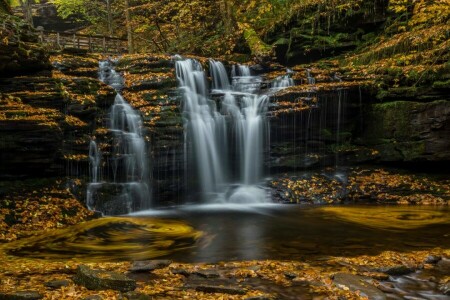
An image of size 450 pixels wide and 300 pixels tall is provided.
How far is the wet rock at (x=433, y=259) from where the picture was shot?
20.8 feet

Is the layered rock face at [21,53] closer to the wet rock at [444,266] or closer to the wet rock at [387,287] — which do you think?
the wet rock at [387,287]

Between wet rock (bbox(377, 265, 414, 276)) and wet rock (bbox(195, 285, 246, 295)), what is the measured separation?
231 cm

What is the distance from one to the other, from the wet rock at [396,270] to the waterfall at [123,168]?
26.0 feet

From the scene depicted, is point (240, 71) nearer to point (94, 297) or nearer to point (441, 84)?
point (441, 84)

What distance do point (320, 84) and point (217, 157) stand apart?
5003mm

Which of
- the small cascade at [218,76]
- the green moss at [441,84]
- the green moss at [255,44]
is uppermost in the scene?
the green moss at [255,44]

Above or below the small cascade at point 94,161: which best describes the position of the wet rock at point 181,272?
below

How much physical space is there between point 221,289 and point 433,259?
369cm

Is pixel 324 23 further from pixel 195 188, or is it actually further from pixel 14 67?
pixel 14 67

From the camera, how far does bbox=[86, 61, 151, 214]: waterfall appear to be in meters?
11.6

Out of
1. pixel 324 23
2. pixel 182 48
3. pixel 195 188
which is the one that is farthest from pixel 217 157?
pixel 182 48

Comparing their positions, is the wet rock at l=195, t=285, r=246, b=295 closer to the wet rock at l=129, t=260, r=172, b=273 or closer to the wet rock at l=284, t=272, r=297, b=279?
the wet rock at l=284, t=272, r=297, b=279

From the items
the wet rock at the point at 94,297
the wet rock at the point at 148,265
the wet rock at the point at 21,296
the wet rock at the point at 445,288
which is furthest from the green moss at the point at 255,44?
the wet rock at the point at 21,296

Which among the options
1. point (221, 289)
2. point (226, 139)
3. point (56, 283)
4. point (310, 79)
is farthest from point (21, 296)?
point (310, 79)
